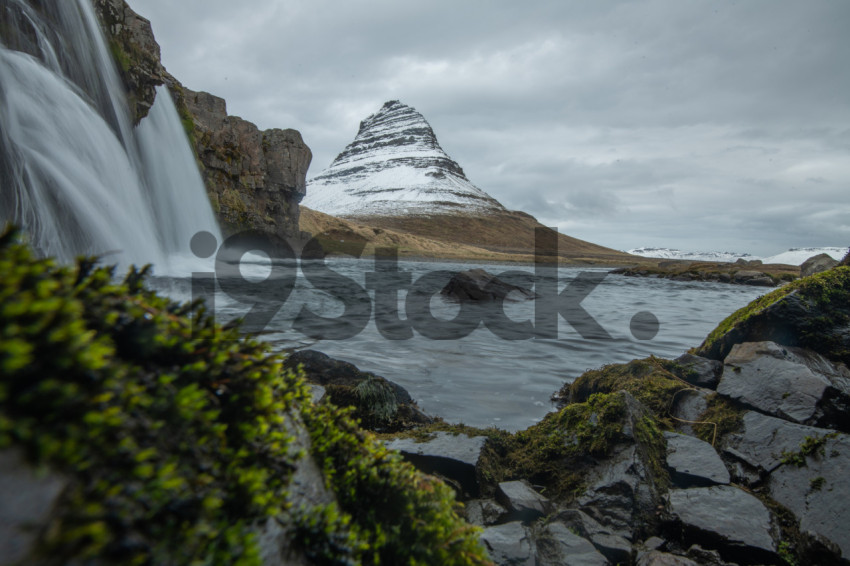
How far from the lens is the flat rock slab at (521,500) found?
4.03 meters

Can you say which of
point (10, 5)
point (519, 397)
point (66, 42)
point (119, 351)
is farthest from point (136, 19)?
point (119, 351)

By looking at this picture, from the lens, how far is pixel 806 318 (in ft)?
23.3

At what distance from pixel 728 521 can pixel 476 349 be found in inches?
337

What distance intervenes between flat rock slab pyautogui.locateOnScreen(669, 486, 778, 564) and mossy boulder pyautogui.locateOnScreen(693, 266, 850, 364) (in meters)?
4.00

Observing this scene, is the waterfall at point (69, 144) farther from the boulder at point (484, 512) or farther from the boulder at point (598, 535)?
the boulder at point (598, 535)

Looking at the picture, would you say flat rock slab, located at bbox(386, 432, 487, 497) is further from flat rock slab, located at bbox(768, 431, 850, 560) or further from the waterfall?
the waterfall

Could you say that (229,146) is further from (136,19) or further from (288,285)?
(288,285)

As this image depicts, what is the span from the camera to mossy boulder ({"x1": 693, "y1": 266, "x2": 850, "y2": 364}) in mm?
6887

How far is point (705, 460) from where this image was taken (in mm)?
4770

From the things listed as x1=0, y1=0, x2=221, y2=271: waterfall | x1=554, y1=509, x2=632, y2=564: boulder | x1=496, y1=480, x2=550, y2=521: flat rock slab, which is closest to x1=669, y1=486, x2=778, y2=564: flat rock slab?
x1=554, y1=509, x2=632, y2=564: boulder

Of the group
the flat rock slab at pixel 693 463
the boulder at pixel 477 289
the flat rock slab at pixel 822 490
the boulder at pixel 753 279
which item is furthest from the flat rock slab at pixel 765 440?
the boulder at pixel 753 279

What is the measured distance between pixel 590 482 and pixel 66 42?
61.7ft

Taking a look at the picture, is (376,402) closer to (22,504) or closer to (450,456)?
(450,456)

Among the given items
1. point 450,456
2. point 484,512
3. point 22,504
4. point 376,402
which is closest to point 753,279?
point 376,402
